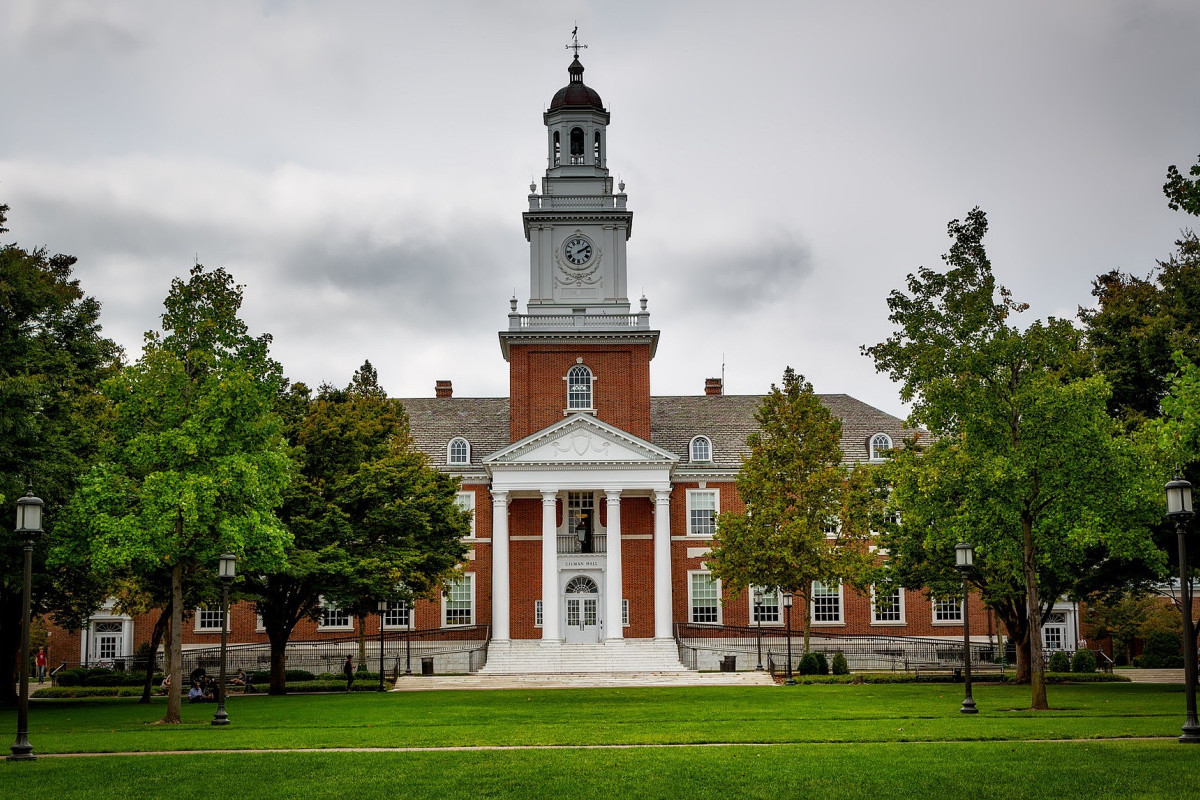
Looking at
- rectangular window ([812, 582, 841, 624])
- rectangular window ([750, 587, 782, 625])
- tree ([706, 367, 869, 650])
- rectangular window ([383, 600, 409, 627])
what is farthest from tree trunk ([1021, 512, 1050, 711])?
rectangular window ([383, 600, 409, 627])

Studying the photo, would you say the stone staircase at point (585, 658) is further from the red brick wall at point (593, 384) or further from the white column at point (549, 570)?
the red brick wall at point (593, 384)

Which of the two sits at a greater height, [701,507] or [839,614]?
[701,507]

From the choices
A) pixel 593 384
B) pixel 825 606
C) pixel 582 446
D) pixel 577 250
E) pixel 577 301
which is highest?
pixel 577 250

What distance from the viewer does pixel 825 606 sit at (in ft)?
184

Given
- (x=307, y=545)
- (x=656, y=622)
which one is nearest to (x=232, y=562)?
(x=307, y=545)

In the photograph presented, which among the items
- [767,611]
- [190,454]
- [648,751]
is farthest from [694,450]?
[648,751]

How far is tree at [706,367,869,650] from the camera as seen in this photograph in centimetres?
4272

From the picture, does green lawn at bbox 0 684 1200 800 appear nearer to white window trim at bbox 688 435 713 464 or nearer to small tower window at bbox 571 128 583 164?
white window trim at bbox 688 435 713 464

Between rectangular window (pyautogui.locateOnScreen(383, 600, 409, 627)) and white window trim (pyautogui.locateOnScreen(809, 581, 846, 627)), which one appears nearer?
rectangular window (pyautogui.locateOnScreen(383, 600, 409, 627))

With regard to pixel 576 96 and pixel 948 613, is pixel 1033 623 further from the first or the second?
pixel 576 96

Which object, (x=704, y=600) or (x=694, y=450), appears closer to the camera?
(x=704, y=600)

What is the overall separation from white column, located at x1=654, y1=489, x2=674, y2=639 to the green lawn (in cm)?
2062

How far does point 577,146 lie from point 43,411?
30.7 metres

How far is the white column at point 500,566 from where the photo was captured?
50.2 m
